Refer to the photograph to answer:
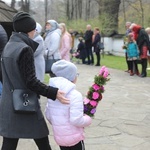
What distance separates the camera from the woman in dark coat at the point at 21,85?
9.42 feet

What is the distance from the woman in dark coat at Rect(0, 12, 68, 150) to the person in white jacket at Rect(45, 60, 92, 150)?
0.35 feet

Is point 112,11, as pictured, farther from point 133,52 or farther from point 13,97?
point 13,97

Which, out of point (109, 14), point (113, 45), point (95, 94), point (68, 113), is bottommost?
point (113, 45)

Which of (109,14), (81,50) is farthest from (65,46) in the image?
(109,14)

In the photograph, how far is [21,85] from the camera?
293 cm

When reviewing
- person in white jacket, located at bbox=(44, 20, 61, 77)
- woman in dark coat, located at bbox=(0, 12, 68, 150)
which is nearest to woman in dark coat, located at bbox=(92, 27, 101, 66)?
person in white jacket, located at bbox=(44, 20, 61, 77)

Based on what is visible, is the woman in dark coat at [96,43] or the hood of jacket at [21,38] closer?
the hood of jacket at [21,38]

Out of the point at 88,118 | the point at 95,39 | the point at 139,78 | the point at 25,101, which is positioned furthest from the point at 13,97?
the point at 95,39

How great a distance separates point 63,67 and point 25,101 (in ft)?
1.62

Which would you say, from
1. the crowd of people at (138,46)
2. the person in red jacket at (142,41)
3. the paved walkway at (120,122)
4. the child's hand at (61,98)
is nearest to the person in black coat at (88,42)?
the crowd of people at (138,46)

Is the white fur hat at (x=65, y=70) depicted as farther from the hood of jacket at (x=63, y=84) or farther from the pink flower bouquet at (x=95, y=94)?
the pink flower bouquet at (x=95, y=94)

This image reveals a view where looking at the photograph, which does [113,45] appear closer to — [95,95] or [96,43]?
[96,43]

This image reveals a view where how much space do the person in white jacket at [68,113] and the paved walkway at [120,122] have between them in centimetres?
133

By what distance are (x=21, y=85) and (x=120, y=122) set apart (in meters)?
3.11
